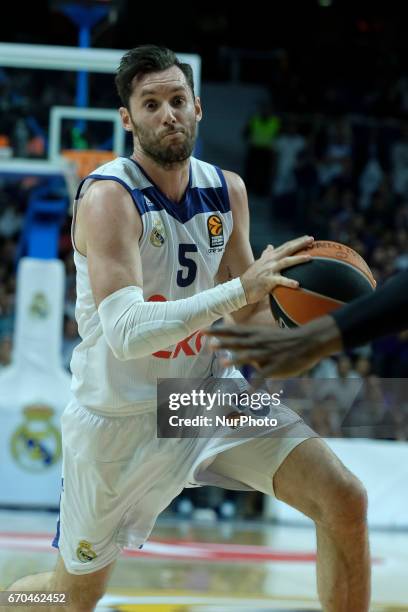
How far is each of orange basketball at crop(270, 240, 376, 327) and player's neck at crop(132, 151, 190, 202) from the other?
0.75 meters

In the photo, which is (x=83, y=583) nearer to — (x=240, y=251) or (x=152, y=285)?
(x=152, y=285)

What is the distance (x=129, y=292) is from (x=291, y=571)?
360 cm

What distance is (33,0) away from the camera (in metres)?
17.3

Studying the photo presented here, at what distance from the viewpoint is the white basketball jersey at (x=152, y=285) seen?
151 inches

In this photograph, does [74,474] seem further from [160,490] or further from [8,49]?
[8,49]

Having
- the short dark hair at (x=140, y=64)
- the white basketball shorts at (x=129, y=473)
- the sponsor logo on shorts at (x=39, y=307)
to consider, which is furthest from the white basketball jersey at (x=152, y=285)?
the sponsor logo on shorts at (x=39, y=307)

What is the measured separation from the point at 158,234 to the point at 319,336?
4.01ft

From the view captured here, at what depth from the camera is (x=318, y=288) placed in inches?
132

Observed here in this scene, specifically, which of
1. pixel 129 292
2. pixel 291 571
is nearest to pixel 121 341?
pixel 129 292

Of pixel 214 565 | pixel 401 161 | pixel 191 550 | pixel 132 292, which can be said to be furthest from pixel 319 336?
pixel 401 161

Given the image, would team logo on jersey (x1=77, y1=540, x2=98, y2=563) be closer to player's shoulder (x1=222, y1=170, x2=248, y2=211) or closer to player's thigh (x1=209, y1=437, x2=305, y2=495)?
player's thigh (x1=209, y1=437, x2=305, y2=495)

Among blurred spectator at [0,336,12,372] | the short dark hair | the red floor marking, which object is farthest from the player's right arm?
blurred spectator at [0,336,12,372]

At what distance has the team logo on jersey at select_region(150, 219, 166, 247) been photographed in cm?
379

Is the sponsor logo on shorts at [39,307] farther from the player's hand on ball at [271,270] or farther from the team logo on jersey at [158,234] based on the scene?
the player's hand on ball at [271,270]
